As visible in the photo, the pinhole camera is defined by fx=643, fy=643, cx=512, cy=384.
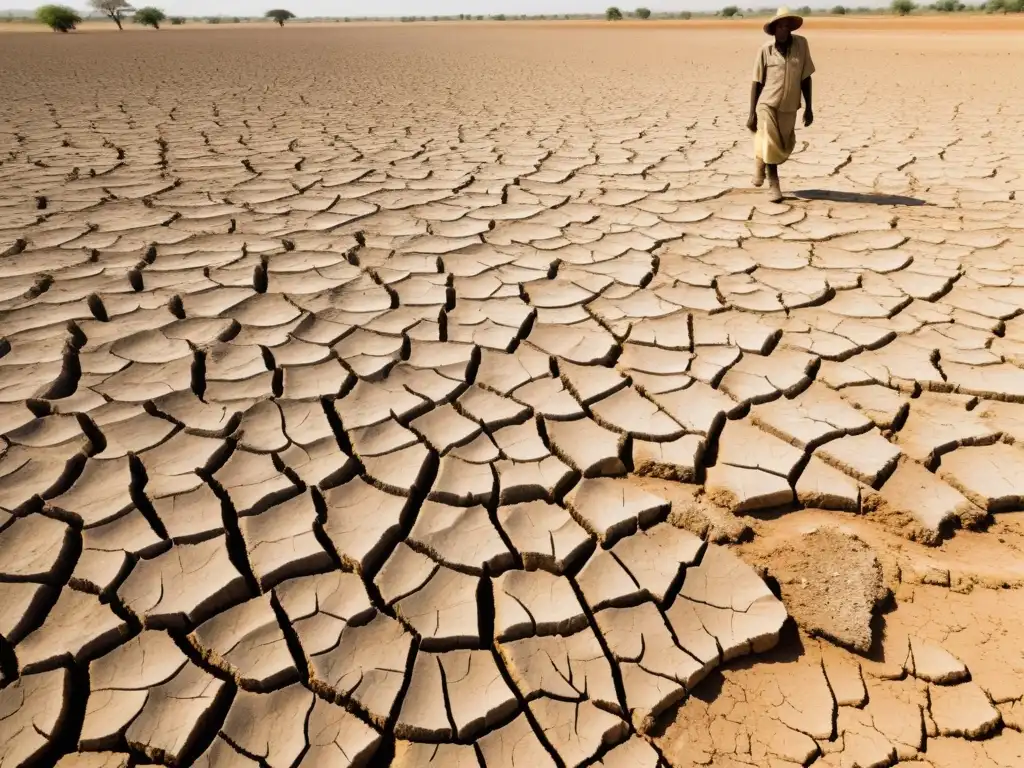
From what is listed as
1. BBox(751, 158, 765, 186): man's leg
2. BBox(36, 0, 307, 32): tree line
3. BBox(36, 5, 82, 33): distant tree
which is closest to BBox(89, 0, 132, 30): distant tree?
BBox(36, 0, 307, 32): tree line

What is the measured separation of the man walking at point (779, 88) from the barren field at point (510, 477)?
320 mm

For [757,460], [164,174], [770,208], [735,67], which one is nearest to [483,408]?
[757,460]

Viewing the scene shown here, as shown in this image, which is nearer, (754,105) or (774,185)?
(754,105)

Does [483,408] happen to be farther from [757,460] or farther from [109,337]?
[109,337]

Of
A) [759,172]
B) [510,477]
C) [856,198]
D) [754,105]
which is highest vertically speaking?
[754,105]

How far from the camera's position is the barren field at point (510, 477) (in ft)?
3.98

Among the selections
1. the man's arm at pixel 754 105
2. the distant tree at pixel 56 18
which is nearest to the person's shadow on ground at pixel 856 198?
the man's arm at pixel 754 105

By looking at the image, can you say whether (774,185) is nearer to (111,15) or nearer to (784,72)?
(784,72)

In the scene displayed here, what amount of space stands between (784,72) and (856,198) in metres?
0.92

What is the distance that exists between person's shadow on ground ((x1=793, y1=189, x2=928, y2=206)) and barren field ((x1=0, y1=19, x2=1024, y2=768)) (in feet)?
0.09

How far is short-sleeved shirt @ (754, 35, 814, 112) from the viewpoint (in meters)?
3.34

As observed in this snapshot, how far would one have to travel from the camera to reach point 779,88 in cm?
342

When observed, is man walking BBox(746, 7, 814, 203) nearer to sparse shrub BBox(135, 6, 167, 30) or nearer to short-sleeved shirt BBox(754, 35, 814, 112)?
short-sleeved shirt BBox(754, 35, 814, 112)

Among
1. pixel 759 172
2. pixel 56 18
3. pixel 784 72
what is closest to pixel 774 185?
pixel 759 172
